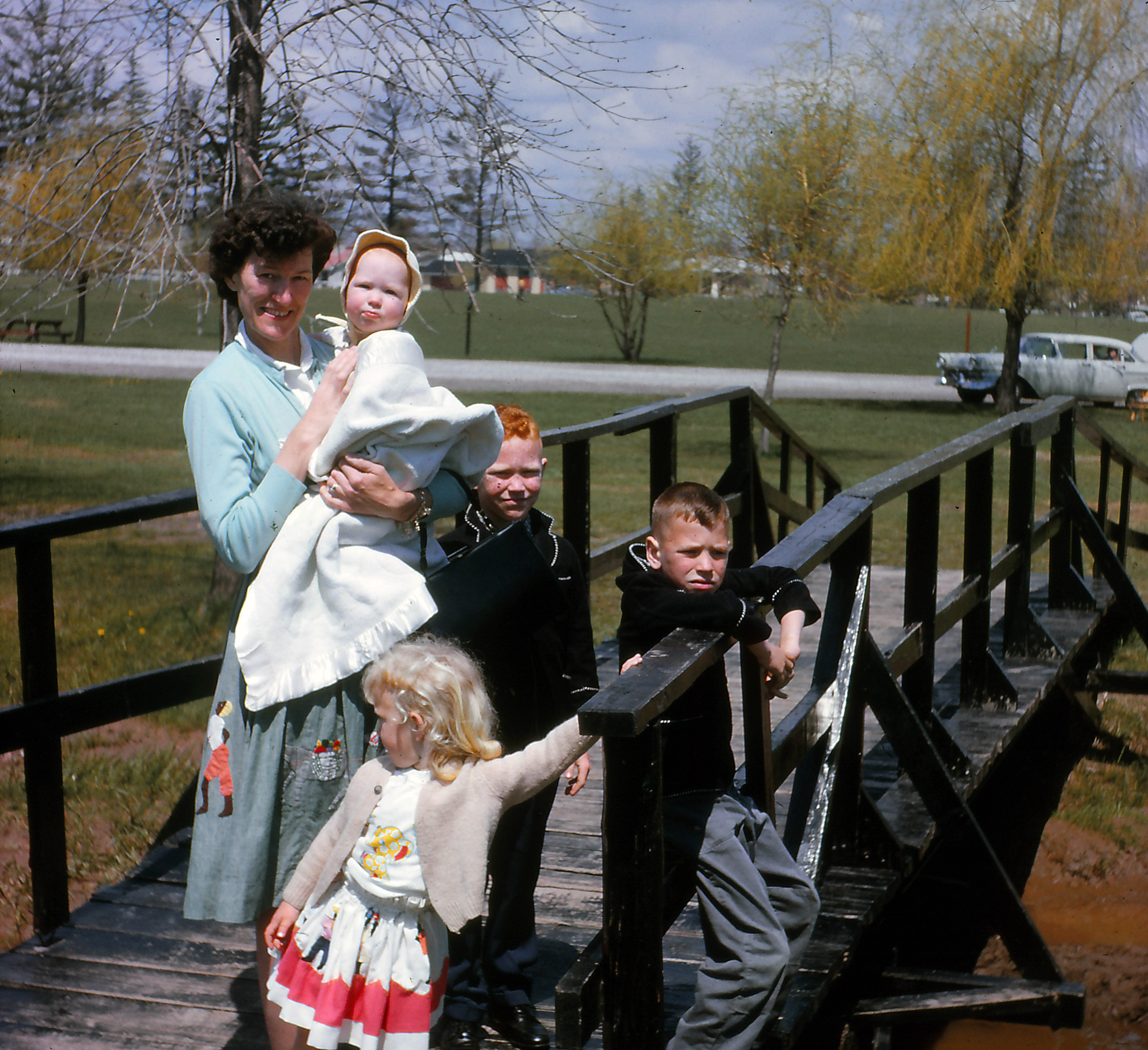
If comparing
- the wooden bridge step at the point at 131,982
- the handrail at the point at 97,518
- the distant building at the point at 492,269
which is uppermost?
the distant building at the point at 492,269

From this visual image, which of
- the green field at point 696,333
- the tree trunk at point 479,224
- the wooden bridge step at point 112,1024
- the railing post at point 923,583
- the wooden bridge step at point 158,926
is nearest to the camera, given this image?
the wooden bridge step at point 112,1024

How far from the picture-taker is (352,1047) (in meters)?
3.12

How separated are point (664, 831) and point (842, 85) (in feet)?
74.9

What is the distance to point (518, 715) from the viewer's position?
9.64ft

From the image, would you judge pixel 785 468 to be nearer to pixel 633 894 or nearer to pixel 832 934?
pixel 832 934

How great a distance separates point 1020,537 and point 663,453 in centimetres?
164

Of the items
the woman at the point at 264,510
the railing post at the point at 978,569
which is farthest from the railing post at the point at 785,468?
the woman at the point at 264,510

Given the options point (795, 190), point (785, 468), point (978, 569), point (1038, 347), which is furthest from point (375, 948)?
point (1038, 347)

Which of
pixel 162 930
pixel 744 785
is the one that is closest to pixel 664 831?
pixel 744 785

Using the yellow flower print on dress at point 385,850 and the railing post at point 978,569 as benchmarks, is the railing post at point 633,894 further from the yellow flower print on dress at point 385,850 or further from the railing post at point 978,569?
the railing post at point 978,569

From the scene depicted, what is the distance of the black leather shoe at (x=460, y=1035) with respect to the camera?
2879 millimetres

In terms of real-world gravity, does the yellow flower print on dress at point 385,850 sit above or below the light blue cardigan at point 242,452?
below

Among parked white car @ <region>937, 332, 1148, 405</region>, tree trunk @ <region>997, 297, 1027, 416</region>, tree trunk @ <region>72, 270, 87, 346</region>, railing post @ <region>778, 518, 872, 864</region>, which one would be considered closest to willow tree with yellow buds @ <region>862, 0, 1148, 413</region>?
tree trunk @ <region>997, 297, 1027, 416</region>

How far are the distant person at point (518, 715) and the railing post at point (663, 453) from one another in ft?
9.69
